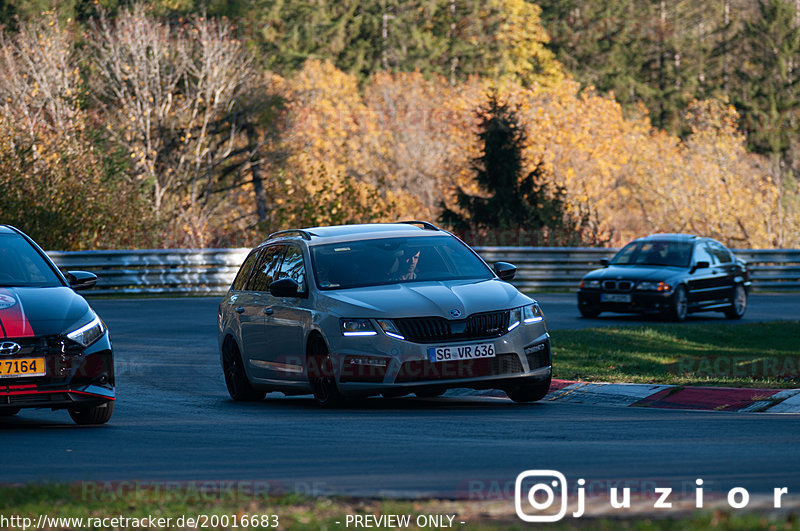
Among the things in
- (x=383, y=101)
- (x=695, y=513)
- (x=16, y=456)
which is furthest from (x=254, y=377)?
(x=383, y=101)

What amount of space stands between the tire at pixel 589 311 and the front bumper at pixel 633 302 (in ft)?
0.06

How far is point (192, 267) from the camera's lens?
102ft

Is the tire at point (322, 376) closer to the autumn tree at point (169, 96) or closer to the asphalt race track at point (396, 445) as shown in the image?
the asphalt race track at point (396, 445)

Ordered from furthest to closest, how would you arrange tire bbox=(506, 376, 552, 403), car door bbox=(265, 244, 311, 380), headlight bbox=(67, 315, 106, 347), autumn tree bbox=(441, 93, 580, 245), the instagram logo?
autumn tree bbox=(441, 93, 580, 245), car door bbox=(265, 244, 311, 380), tire bbox=(506, 376, 552, 403), headlight bbox=(67, 315, 106, 347), the instagram logo

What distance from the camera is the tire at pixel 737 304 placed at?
2542 centimetres

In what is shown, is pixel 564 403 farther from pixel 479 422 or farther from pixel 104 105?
pixel 104 105

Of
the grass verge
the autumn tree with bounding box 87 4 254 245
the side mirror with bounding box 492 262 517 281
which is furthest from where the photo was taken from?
the autumn tree with bounding box 87 4 254 245

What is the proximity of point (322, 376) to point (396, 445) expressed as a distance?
121 inches

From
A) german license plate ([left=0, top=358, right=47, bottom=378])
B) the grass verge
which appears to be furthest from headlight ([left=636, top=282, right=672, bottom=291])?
german license plate ([left=0, top=358, right=47, bottom=378])

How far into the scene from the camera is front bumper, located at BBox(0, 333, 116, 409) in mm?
10297

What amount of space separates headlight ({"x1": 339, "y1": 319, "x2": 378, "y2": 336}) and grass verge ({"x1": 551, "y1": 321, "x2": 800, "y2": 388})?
12.3 feet

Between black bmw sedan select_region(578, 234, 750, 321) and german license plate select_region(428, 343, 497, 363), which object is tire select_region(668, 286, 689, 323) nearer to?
black bmw sedan select_region(578, 234, 750, 321)

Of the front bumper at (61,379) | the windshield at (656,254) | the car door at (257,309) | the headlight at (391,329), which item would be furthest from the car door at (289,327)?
the windshield at (656,254)

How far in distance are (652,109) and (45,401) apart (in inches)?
2996
